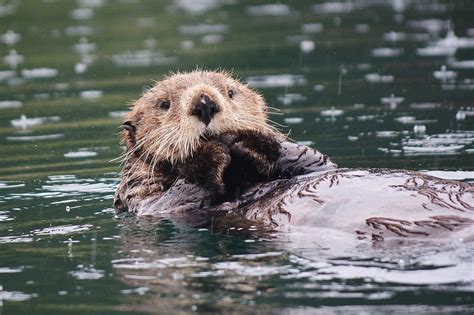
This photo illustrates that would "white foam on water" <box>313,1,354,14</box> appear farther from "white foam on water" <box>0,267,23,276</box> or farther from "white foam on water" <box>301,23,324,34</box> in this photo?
"white foam on water" <box>0,267,23,276</box>

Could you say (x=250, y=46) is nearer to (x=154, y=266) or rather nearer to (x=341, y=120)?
(x=341, y=120)

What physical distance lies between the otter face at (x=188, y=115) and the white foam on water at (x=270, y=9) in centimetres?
1284

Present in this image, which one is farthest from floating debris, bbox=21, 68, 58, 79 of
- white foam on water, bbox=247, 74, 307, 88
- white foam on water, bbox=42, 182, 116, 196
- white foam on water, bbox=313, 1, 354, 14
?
white foam on water, bbox=313, 1, 354, 14

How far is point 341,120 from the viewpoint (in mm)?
10805

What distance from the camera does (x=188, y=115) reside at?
6.46 meters

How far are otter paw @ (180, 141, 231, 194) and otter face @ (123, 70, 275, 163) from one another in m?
0.06

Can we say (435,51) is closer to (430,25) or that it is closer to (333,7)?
(430,25)

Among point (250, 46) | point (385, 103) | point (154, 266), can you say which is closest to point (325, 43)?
point (250, 46)

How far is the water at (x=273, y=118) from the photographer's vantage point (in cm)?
511

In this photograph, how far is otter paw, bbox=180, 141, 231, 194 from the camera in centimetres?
648

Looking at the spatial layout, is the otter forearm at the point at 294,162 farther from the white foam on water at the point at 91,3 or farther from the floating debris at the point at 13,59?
the white foam on water at the point at 91,3

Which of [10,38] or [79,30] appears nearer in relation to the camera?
[10,38]

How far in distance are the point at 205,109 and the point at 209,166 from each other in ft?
1.37

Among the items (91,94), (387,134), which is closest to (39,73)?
(91,94)
